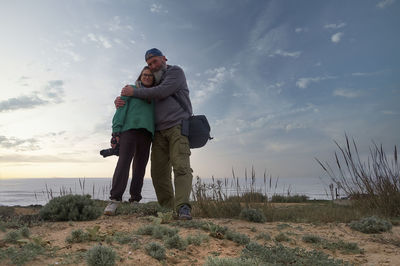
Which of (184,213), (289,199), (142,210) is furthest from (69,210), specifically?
(289,199)

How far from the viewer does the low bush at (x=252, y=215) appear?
4.93 m

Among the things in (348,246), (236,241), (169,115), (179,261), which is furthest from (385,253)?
(169,115)

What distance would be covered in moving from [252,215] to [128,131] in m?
2.47

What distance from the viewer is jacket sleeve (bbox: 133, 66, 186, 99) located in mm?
4340

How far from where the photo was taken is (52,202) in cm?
441

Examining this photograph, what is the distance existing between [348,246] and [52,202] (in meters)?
4.04

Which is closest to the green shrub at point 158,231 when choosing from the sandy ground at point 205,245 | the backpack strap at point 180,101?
the sandy ground at point 205,245

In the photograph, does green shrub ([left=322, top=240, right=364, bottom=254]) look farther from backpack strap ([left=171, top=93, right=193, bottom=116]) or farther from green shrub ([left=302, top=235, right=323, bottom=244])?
backpack strap ([left=171, top=93, right=193, bottom=116])

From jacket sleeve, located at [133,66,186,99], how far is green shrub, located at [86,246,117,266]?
264 centimetres

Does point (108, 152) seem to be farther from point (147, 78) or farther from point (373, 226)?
point (373, 226)

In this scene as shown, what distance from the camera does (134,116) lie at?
4.54 m

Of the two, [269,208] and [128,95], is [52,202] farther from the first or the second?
[269,208]

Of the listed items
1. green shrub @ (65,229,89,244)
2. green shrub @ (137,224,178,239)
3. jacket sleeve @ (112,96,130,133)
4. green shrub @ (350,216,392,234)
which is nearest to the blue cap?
jacket sleeve @ (112,96,130,133)

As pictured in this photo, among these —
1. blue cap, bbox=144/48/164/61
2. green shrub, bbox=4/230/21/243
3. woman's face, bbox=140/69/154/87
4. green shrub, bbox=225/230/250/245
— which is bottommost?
green shrub, bbox=225/230/250/245
